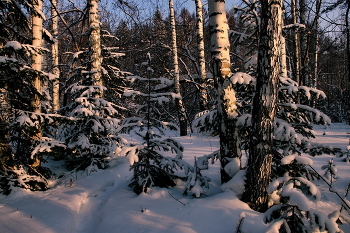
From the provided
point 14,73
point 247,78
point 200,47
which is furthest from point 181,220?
point 200,47

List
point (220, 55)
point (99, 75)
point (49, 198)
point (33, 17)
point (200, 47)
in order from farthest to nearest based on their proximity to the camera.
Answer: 1. point (200, 47)
2. point (99, 75)
3. point (33, 17)
4. point (49, 198)
5. point (220, 55)

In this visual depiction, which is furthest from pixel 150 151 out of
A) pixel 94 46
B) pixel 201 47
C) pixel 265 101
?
pixel 201 47

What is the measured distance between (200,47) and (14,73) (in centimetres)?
803

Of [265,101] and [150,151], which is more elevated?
[265,101]

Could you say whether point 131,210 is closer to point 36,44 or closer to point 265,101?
point 265,101

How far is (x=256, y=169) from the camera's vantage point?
305cm

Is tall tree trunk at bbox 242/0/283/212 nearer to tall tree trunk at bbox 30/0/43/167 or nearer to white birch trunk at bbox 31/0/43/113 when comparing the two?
tall tree trunk at bbox 30/0/43/167

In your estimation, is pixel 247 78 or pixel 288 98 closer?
pixel 247 78

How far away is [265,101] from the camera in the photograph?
291cm

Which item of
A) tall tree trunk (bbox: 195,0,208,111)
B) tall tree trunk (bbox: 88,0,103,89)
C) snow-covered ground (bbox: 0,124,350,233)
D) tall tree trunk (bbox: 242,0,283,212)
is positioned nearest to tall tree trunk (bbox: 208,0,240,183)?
tall tree trunk (bbox: 242,0,283,212)

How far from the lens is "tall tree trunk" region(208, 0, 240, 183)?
12.4ft

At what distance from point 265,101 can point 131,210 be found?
2730 mm

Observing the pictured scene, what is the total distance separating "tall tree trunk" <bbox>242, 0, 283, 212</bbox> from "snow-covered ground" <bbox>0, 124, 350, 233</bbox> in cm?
45

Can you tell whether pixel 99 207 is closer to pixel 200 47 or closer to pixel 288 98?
pixel 288 98
